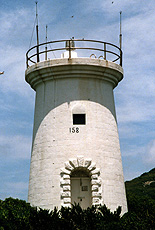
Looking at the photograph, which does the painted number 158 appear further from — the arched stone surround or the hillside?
the hillside

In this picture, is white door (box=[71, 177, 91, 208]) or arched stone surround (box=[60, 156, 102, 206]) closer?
arched stone surround (box=[60, 156, 102, 206])

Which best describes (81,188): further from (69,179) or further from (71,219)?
(71,219)

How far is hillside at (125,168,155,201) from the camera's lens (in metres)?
49.8

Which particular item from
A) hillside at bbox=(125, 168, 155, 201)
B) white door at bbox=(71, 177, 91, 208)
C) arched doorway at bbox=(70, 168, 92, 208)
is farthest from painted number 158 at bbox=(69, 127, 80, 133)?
hillside at bbox=(125, 168, 155, 201)

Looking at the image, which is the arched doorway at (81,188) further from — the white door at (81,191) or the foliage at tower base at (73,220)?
the foliage at tower base at (73,220)

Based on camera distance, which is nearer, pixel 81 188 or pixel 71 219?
pixel 71 219

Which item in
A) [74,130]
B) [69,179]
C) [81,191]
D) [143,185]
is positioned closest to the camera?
[69,179]

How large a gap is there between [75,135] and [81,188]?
8.26 feet

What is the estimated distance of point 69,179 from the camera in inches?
829

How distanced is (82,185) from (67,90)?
4.19m

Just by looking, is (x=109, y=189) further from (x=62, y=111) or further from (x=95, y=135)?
(x=62, y=111)

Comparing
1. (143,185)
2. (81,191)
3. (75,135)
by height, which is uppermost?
(143,185)

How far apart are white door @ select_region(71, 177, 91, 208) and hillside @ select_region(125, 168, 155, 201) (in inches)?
983

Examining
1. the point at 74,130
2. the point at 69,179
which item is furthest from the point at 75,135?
the point at 69,179
